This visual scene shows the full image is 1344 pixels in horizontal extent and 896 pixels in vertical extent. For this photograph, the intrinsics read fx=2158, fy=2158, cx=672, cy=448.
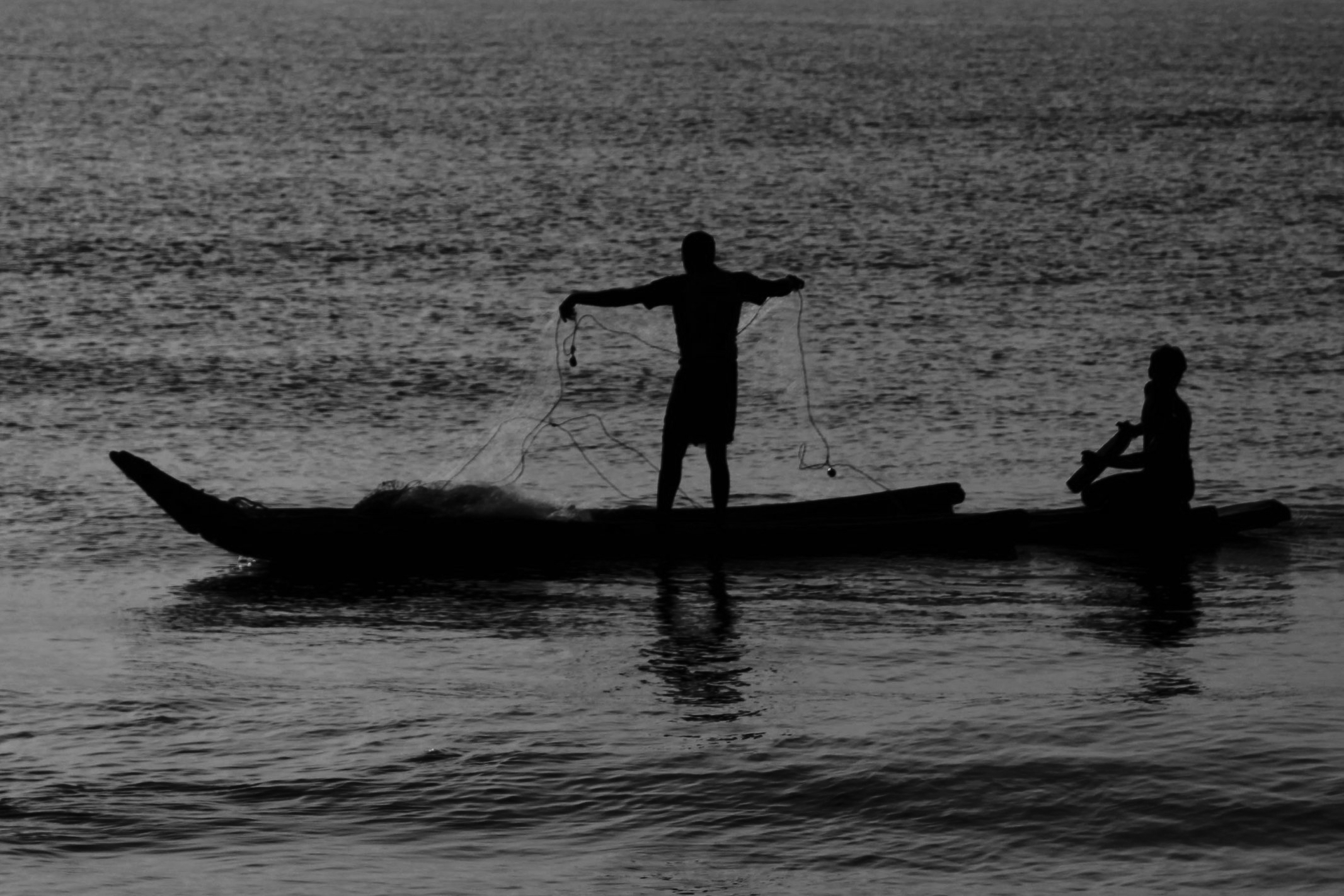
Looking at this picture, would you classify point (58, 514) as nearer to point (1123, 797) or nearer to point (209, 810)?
point (209, 810)

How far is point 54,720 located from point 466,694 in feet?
5.77

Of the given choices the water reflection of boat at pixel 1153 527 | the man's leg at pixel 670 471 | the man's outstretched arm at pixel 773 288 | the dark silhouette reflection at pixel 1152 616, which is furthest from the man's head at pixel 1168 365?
the man's leg at pixel 670 471

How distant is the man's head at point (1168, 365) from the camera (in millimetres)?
12094

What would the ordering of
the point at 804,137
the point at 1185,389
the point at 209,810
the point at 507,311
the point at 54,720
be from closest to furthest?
the point at 209,810, the point at 54,720, the point at 1185,389, the point at 507,311, the point at 804,137

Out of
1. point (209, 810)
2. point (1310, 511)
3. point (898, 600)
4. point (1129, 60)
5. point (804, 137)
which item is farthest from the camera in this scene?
point (1129, 60)

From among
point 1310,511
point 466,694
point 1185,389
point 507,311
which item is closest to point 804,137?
point 507,311

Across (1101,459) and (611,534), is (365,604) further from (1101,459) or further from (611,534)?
(1101,459)

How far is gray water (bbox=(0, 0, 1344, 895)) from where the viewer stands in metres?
8.07

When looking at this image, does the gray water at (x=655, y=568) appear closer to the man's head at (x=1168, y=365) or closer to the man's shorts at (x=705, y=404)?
the man's shorts at (x=705, y=404)

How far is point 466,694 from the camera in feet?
31.3

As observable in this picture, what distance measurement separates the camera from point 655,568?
39.1 feet

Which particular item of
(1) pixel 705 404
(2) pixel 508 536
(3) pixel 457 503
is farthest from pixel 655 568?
(3) pixel 457 503

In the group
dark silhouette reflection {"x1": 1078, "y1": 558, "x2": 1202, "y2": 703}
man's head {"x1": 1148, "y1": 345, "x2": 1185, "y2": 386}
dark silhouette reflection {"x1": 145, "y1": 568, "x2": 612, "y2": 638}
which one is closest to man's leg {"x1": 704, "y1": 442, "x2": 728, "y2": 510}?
dark silhouette reflection {"x1": 145, "y1": 568, "x2": 612, "y2": 638}

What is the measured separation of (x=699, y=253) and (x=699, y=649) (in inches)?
102
